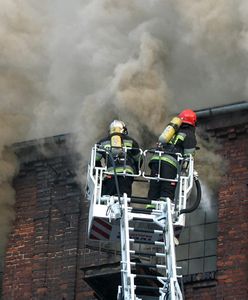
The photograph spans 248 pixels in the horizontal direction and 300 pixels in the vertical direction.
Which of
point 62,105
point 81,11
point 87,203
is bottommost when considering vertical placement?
point 87,203

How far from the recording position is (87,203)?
63.6ft

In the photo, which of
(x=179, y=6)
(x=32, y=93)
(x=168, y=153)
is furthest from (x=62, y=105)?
(x=168, y=153)

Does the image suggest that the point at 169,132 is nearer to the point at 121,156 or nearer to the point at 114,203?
the point at 121,156

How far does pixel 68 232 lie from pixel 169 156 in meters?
3.76

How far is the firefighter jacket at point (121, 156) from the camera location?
1588 centimetres

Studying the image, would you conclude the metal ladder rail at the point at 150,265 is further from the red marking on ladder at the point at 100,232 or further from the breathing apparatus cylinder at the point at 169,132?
the breathing apparatus cylinder at the point at 169,132

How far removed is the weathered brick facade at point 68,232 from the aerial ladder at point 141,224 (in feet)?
6.84

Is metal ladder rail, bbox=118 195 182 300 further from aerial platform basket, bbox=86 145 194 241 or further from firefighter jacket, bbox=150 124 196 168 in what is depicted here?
firefighter jacket, bbox=150 124 196 168

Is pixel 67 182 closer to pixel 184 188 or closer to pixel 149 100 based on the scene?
pixel 149 100

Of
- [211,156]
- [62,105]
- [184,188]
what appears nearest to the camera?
[184,188]

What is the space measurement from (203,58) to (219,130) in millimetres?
1092

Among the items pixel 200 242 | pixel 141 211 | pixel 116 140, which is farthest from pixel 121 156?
pixel 200 242

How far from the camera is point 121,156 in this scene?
16.0 metres

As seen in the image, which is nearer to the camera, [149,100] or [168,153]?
[168,153]
